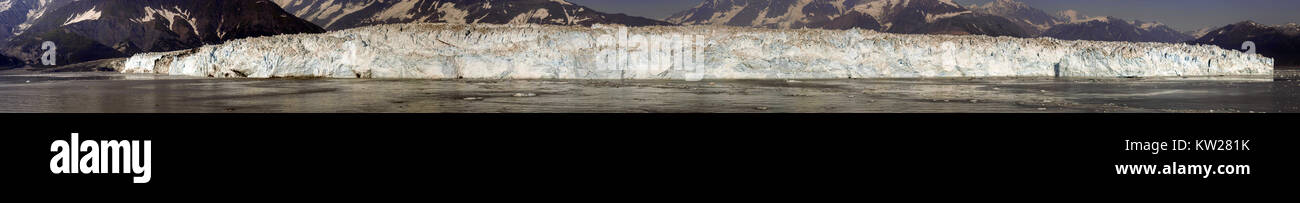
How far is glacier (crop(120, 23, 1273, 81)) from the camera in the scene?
31.9 meters

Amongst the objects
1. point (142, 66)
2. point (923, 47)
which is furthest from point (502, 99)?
point (142, 66)

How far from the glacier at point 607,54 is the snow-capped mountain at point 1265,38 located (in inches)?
5398

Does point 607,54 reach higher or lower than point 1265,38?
lower

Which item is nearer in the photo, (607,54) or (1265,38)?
(607,54)

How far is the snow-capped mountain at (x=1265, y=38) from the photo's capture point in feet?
491

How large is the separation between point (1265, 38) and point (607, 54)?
196m

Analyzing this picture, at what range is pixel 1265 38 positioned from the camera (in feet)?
561

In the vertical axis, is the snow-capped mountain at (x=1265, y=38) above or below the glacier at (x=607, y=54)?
above

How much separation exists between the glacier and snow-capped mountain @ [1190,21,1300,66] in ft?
450

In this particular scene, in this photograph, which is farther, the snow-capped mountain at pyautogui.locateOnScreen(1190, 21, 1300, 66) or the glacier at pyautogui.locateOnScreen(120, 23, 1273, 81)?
the snow-capped mountain at pyautogui.locateOnScreen(1190, 21, 1300, 66)

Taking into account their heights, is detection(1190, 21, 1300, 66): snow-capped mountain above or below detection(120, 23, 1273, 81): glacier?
above
